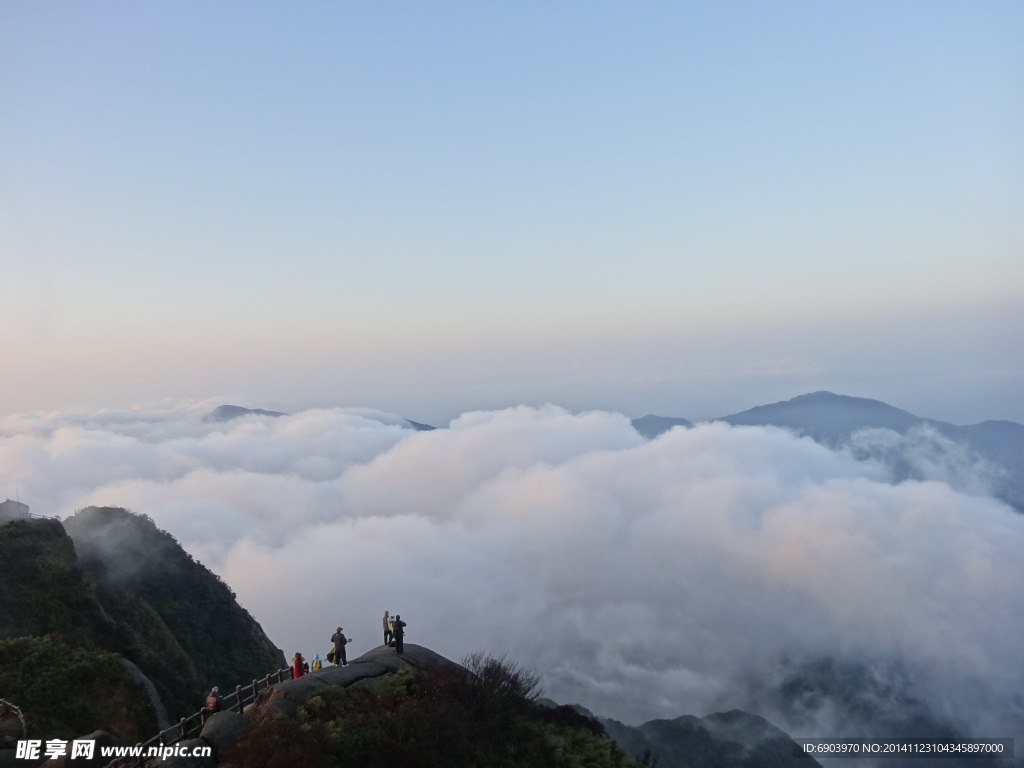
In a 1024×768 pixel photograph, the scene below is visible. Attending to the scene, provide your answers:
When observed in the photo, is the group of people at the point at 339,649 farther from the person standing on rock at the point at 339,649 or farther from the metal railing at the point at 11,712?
the metal railing at the point at 11,712

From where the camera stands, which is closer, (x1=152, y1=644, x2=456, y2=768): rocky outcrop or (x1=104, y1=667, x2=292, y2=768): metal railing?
(x1=152, y1=644, x2=456, y2=768): rocky outcrop

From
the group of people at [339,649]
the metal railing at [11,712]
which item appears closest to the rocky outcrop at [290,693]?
the group of people at [339,649]

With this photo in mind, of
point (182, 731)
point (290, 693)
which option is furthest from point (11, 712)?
point (290, 693)

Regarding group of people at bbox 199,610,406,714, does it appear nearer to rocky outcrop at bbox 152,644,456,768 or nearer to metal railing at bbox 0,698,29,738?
rocky outcrop at bbox 152,644,456,768

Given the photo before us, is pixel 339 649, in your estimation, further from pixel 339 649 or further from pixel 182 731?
pixel 182 731

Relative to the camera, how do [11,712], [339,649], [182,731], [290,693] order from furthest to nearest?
[339,649], [11,712], [290,693], [182,731]

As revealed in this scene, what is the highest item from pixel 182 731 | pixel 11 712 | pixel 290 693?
pixel 290 693

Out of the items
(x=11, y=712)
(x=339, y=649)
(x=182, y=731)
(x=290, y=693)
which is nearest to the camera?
(x=182, y=731)

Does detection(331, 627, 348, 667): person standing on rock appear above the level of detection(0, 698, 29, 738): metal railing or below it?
above

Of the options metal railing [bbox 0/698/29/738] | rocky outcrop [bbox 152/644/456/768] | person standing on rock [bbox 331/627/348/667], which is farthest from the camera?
person standing on rock [bbox 331/627/348/667]

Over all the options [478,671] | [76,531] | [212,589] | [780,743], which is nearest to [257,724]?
[478,671]

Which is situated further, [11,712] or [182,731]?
[11,712]

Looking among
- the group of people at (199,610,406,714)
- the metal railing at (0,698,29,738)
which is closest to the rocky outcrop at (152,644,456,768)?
the group of people at (199,610,406,714)
